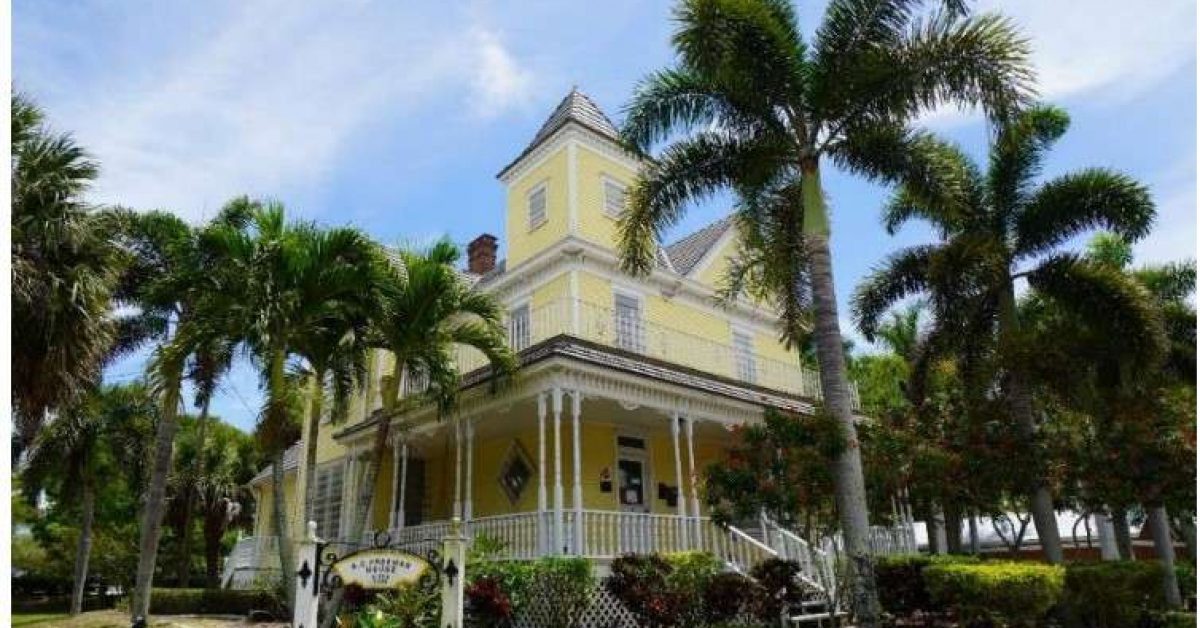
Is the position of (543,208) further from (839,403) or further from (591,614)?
(839,403)

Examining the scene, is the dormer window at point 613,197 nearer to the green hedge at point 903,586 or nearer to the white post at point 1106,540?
the green hedge at point 903,586

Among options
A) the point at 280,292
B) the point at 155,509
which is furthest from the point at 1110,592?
the point at 155,509

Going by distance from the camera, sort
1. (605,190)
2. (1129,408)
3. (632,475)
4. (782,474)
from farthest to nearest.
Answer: (605,190) < (632,475) < (1129,408) < (782,474)

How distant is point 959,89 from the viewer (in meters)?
11.8

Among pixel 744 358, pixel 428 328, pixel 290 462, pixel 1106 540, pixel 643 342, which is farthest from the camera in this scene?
pixel 290 462

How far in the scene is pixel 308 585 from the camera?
7738 mm

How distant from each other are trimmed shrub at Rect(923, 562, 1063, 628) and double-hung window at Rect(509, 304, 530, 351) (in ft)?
31.8

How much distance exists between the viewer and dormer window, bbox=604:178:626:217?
1948 cm

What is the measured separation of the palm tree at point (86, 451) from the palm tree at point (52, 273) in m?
14.6

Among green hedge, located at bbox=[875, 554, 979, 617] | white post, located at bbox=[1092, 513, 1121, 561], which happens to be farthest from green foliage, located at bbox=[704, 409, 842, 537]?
white post, located at bbox=[1092, 513, 1121, 561]

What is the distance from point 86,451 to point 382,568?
844 inches

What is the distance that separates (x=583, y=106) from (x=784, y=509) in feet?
41.6

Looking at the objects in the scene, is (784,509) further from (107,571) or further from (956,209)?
(107,571)

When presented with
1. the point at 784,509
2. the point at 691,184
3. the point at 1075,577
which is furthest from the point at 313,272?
the point at 1075,577
